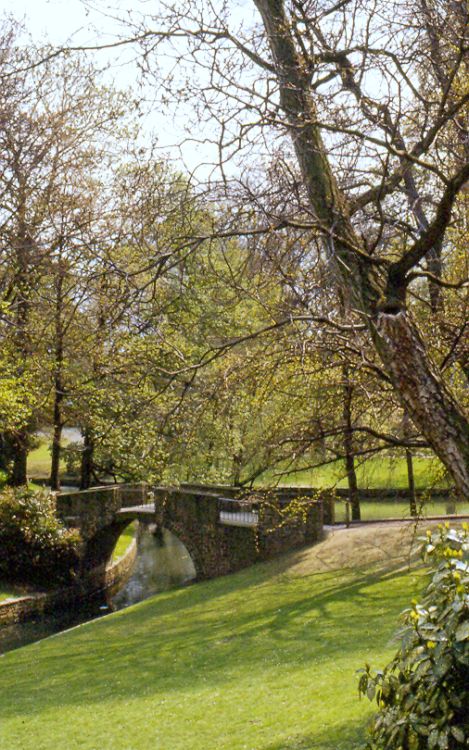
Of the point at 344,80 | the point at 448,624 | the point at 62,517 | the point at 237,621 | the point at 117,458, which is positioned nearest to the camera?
the point at 448,624

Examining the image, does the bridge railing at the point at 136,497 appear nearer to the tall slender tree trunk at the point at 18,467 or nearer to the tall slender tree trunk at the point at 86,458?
the tall slender tree trunk at the point at 86,458

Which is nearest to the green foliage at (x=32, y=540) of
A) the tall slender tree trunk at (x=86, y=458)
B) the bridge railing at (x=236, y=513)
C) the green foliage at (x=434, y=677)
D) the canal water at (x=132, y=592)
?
the canal water at (x=132, y=592)

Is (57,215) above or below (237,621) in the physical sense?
above

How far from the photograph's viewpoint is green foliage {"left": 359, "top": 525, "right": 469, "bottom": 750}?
19.1ft

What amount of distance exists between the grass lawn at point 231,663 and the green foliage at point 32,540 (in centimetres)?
491

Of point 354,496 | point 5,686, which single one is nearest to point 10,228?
point 354,496

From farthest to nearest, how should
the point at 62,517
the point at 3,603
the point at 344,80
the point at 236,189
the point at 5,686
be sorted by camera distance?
the point at 62,517 < the point at 3,603 < the point at 5,686 < the point at 344,80 < the point at 236,189

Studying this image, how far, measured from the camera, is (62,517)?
31641 millimetres

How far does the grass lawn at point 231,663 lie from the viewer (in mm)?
10484

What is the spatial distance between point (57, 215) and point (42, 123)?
2885 mm

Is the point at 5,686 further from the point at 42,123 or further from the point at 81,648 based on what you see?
the point at 42,123

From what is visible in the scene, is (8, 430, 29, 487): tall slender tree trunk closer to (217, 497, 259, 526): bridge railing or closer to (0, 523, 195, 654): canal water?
(0, 523, 195, 654): canal water

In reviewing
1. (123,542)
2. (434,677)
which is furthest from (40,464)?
(434,677)

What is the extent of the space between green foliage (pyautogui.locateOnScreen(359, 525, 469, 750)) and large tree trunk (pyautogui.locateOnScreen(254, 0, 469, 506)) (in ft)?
2.21
